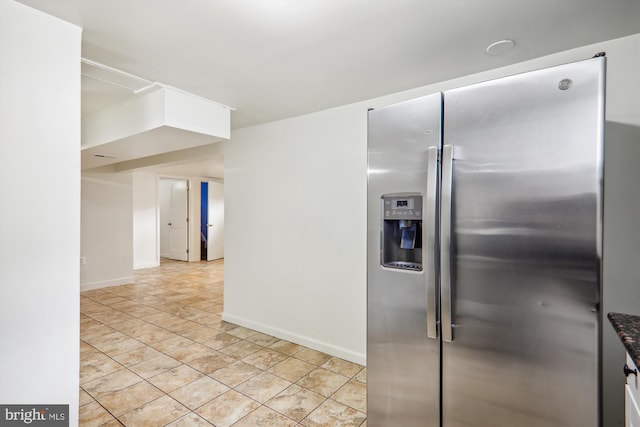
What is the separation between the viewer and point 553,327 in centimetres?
Result: 124

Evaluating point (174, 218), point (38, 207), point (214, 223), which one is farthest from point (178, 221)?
point (38, 207)

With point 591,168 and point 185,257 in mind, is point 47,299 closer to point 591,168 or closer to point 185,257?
point 591,168

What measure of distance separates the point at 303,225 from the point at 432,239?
6.28ft

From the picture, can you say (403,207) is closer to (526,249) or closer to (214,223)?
(526,249)

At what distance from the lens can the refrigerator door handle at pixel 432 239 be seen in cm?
146

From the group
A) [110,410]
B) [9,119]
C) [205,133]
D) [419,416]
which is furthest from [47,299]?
[419,416]

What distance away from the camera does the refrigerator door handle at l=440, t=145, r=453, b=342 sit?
1432mm

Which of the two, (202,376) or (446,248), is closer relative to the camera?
(446,248)

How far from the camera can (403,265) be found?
65.6 inches

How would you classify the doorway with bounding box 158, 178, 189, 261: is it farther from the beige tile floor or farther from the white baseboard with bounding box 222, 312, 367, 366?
the white baseboard with bounding box 222, 312, 367, 366

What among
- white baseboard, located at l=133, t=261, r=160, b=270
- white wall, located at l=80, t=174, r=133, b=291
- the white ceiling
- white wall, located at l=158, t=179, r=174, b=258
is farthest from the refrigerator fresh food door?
white wall, located at l=158, t=179, r=174, b=258

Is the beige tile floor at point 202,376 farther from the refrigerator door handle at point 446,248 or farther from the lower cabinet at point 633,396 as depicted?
the lower cabinet at point 633,396

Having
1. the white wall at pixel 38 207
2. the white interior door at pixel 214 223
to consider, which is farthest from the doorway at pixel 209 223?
the white wall at pixel 38 207

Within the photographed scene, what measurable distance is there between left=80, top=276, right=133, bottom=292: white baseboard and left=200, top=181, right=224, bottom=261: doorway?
255 cm
